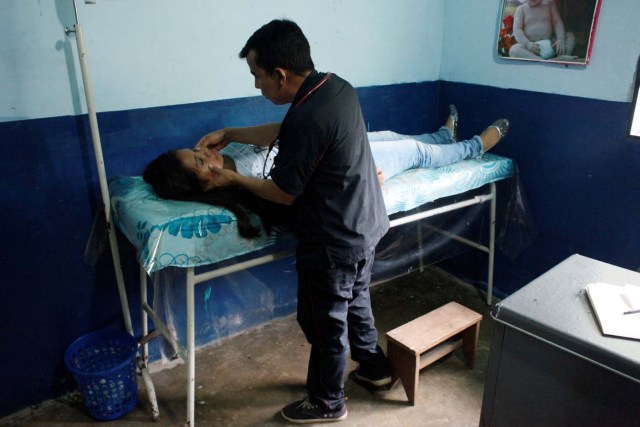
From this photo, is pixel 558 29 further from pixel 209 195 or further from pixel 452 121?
pixel 209 195

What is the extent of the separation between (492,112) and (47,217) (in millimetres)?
2149

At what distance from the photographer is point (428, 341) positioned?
75.3 inches

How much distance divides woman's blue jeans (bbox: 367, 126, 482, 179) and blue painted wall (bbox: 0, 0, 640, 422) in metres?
0.21

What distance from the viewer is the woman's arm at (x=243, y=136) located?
188cm

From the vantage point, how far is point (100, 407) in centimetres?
Result: 181

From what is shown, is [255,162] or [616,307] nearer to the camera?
[616,307]

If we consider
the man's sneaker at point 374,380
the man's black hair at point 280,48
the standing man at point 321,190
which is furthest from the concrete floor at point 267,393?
the man's black hair at point 280,48

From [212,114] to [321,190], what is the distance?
2.53 feet

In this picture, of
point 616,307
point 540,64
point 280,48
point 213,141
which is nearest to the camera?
point 616,307

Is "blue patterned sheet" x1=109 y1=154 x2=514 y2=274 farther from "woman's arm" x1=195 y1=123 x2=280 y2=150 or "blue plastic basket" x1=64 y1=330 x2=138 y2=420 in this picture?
"blue plastic basket" x1=64 y1=330 x2=138 y2=420

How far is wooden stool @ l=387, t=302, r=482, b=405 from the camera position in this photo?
1.90m

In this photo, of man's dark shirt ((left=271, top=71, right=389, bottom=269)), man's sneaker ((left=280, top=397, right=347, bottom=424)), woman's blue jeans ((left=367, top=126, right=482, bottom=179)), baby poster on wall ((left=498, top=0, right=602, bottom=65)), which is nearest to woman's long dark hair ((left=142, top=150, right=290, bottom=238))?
man's dark shirt ((left=271, top=71, right=389, bottom=269))

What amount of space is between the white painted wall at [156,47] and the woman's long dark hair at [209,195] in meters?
0.30

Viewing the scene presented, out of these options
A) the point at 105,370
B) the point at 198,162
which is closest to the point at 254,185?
the point at 198,162
